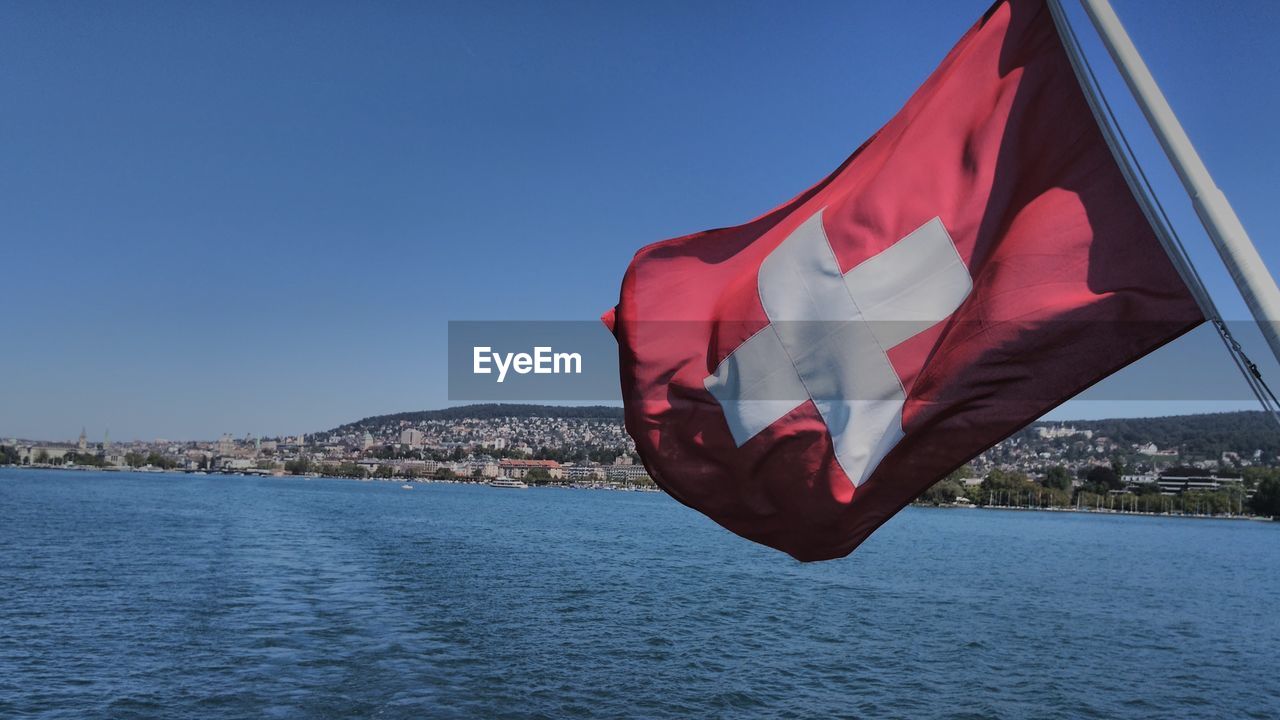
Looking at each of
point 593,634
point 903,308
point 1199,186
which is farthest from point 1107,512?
point 1199,186

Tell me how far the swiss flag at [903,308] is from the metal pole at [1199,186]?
1.73 ft

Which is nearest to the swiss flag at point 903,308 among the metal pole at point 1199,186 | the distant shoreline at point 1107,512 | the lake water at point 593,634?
the metal pole at point 1199,186

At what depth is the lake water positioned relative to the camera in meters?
13.4

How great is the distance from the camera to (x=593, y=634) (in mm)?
18438

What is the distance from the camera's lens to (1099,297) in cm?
302

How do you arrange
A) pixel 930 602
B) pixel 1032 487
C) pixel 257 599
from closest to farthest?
pixel 257 599 < pixel 930 602 < pixel 1032 487

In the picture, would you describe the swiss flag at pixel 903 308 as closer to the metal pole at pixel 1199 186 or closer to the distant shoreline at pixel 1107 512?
the metal pole at pixel 1199 186

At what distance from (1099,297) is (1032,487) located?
15293 cm

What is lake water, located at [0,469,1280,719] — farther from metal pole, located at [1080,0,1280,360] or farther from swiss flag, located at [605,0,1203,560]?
metal pole, located at [1080,0,1280,360]

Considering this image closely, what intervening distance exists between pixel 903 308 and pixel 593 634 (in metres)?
16.0

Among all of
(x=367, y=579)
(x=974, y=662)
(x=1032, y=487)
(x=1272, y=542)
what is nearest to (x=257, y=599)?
(x=367, y=579)

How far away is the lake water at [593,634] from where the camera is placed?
13.4m

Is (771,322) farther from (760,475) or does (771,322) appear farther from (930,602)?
(930,602)

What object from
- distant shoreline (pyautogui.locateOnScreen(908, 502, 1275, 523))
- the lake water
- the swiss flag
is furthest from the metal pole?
distant shoreline (pyautogui.locateOnScreen(908, 502, 1275, 523))
